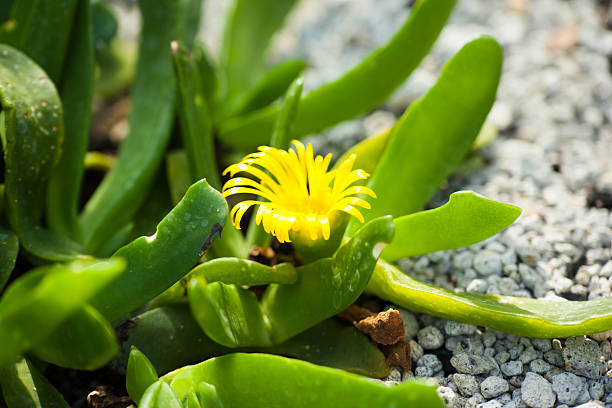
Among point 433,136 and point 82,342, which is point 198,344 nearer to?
point 82,342

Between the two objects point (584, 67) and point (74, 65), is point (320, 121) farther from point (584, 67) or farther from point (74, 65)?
point (584, 67)

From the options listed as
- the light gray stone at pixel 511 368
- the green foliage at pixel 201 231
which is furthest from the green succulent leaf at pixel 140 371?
the light gray stone at pixel 511 368

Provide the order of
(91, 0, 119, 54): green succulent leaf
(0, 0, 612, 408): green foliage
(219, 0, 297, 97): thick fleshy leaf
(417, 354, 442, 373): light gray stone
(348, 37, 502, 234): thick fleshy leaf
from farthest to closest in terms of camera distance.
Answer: (219, 0, 297, 97): thick fleshy leaf → (91, 0, 119, 54): green succulent leaf → (348, 37, 502, 234): thick fleshy leaf → (417, 354, 442, 373): light gray stone → (0, 0, 612, 408): green foliage

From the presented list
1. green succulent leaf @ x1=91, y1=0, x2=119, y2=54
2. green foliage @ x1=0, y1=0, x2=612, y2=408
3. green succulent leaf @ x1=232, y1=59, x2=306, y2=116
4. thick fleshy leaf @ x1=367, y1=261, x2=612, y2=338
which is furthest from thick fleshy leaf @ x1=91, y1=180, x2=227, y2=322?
green succulent leaf @ x1=91, y1=0, x2=119, y2=54

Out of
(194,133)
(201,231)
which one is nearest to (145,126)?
(194,133)

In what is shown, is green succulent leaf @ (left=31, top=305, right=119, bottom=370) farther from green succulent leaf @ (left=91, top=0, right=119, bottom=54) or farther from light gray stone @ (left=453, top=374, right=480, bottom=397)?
green succulent leaf @ (left=91, top=0, right=119, bottom=54)

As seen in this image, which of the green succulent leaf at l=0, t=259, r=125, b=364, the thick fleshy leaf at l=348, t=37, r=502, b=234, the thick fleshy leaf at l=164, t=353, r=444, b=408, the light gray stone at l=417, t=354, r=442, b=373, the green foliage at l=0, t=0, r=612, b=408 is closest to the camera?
the green succulent leaf at l=0, t=259, r=125, b=364
